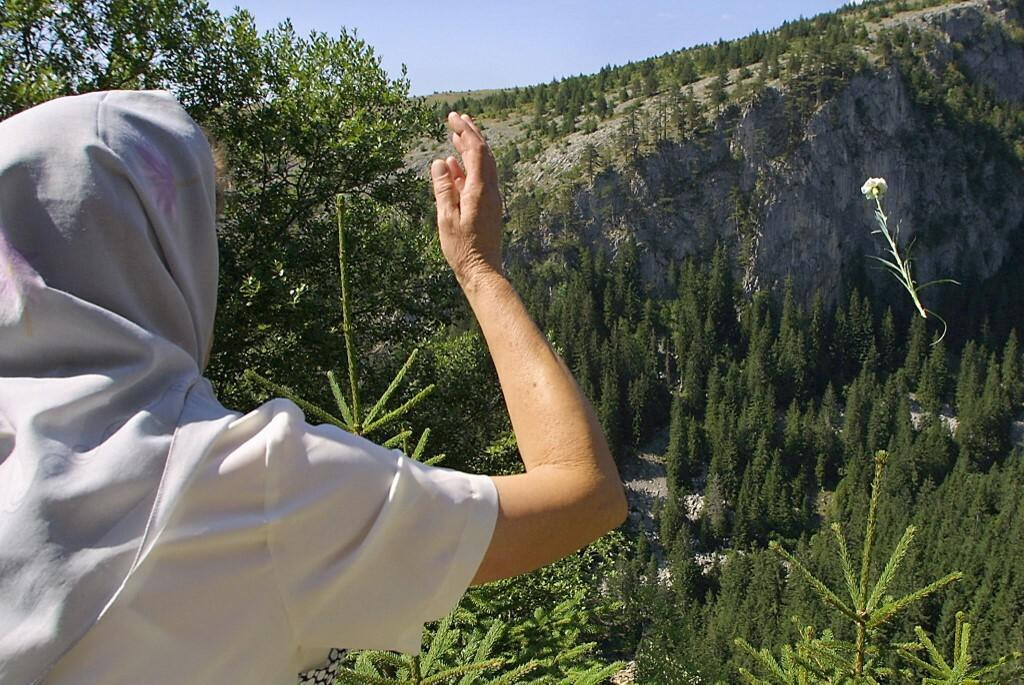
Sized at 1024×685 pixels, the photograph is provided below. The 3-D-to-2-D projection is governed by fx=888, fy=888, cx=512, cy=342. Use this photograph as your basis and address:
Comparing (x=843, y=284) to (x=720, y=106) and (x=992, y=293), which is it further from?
(x=720, y=106)

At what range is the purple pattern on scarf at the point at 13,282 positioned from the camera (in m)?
0.87

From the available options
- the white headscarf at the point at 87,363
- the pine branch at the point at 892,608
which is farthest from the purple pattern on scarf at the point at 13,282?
the pine branch at the point at 892,608

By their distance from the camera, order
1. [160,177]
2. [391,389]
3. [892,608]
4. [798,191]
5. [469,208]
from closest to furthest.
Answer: [160,177]
[469,208]
[391,389]
[892,608]
[798,191]

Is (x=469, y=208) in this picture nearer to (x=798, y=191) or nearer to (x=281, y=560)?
(x=281, y=560)

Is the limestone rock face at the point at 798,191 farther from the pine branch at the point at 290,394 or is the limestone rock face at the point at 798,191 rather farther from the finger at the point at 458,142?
the finger at the point at 458,142

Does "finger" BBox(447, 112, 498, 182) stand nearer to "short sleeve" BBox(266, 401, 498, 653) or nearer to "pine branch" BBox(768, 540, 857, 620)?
"short sleeve" BBox(266, 401, 498, 653)

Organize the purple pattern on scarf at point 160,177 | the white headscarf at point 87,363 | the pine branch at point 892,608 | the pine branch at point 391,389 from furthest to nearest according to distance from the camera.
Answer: the pine branch at point 892,608 < the pine branch at point 391,389 < the purple pattern on scarf at point 160,177 < the white headscarf at point 87,363

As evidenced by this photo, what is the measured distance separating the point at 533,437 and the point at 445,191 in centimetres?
42

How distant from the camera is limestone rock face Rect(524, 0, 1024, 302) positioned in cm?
8219

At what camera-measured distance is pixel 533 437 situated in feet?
3.41

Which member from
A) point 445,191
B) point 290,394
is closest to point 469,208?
point 445,191

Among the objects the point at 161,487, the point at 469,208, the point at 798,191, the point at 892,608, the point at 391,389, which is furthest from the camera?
the point at 798,191

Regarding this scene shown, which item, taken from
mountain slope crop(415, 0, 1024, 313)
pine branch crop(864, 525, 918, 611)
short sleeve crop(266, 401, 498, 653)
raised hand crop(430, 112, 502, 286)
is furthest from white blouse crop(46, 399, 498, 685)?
mountain slope crop(415, 0, 1024, 313)

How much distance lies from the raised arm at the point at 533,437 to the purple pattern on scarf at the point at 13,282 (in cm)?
51
